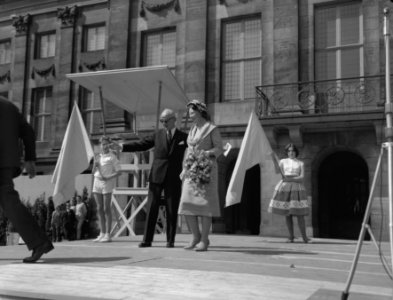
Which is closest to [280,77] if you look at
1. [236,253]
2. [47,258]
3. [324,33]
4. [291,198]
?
[324,33]

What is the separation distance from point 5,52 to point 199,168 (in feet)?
66.1

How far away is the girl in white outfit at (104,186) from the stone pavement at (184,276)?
250 centimetres

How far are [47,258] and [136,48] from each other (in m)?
14.8

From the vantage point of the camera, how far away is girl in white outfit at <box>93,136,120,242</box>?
977 centimetres

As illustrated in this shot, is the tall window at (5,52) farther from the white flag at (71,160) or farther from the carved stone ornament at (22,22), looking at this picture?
the white flag at (71,160)

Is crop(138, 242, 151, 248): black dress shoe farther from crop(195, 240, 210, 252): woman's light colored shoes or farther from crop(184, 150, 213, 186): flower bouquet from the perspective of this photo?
crop(184, 150, 213, 186): flower bouquet

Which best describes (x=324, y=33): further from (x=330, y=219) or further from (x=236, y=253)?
(x=236, y=253)

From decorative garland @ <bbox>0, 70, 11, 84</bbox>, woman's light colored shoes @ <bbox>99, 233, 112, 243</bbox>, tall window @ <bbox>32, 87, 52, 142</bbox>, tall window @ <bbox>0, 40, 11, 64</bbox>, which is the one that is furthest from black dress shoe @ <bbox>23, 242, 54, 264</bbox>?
tall window @ <bbox>0, 40, 11, 64</bbox>

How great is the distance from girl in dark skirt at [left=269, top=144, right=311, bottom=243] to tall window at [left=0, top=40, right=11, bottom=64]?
1769 cm

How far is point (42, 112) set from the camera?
23.3 meters

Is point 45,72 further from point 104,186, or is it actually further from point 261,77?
point 104,186

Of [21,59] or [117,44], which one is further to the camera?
[21,59]

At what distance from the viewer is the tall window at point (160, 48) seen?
19703 mm

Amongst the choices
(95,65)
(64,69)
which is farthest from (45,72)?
(95,65)
